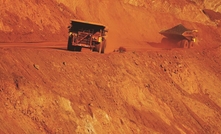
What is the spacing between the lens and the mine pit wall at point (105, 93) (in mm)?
18656

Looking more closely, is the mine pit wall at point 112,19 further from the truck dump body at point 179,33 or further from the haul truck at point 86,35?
the haul truck at point 86,35

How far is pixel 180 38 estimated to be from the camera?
4756 cm

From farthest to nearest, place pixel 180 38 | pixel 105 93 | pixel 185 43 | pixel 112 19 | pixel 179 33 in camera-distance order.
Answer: pixel 112 19 → pixel 180 38 → pixel 179 33 → pixel 185 43 → pixel 105 93

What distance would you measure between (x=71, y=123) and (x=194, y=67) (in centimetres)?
1383

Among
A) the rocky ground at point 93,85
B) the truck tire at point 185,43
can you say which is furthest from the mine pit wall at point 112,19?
the truck tire at point 185,43

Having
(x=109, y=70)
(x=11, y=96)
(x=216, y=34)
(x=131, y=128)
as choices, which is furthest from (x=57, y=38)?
(x=216, y=34)

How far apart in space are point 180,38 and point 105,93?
26157mm

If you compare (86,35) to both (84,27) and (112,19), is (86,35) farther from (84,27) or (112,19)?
(112,19)

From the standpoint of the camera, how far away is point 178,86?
28500mm

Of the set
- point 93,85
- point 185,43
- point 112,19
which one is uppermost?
point 93,85

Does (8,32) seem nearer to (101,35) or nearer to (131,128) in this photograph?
(101,35)

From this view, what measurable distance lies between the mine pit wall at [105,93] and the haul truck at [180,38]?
15.6 meters

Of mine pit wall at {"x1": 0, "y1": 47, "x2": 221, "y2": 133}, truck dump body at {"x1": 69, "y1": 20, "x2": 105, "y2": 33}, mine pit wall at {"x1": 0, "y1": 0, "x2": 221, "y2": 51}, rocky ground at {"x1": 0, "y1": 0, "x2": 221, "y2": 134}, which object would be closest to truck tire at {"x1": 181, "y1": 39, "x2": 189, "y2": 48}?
mine pit wall at {"x1": 0, "y1": 0, "x2": 221, "y2": 51}

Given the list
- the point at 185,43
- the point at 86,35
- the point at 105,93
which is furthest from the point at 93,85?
the point at 185,43
